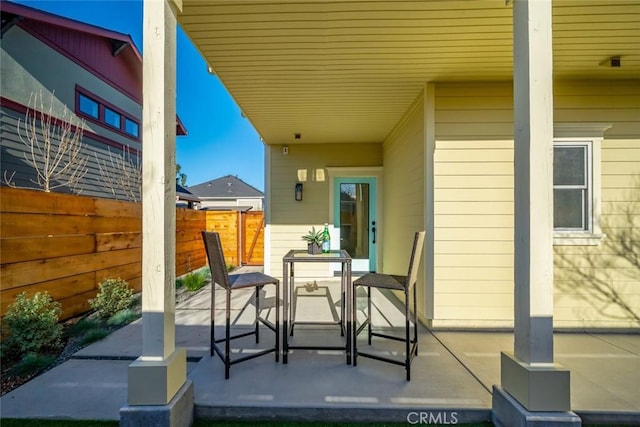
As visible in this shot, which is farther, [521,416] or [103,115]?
[103,115]

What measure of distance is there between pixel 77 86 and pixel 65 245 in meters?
5.28

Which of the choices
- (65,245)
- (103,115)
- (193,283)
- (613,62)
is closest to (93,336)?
(65,245)

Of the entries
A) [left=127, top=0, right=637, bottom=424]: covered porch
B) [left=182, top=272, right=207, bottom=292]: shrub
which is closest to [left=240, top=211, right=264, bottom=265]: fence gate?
[left=182, top=272, right=207, bottom=292]: shrub

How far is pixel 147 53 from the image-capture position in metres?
1.73

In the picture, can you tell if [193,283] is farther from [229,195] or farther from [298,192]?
[229,195]

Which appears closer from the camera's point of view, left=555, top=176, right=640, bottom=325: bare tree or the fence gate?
left=555, top=176, right=640, bottom=325: bare tree

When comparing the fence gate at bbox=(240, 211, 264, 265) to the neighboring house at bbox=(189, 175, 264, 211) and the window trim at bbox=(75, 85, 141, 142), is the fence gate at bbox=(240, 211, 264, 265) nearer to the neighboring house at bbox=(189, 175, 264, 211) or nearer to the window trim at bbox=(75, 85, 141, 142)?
the window trim at bbox=(75, 85, 141, 142)

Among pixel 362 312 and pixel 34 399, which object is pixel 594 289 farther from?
pixel 34 399

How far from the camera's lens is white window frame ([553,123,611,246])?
10.6 feet

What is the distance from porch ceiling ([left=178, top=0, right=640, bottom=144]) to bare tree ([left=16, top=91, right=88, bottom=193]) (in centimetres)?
361

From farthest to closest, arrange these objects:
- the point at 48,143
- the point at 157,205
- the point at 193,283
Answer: the point at 193,283
the point at 48,143
the point at 157,205

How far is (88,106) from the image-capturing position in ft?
22.9

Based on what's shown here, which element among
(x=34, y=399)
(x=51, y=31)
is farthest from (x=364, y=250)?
(x=51, y=31)

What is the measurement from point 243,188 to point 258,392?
2209 centimetres
